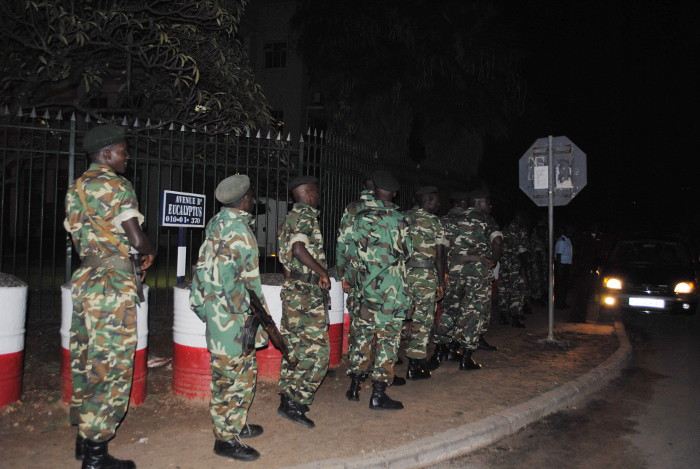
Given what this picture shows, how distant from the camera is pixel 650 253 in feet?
38.2

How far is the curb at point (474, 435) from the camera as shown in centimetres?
386

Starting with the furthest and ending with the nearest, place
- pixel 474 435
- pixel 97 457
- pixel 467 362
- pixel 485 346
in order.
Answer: pixel 485 346 → pixel 467 362 → pixel 474 435 → pixel 97 457

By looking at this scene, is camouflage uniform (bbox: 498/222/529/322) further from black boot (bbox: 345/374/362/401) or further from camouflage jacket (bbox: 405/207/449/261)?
black boot (bbox: 345/374/362/401)

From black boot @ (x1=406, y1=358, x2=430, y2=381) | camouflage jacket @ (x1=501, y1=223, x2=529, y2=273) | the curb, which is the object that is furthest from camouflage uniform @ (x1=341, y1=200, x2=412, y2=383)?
camouflage jacket @ (x1=501, y1=223, x2=529, y2=273)

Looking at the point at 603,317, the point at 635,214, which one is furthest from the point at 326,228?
the point at 635,214

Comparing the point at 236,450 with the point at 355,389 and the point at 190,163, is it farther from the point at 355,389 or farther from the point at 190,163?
the point at 190,163

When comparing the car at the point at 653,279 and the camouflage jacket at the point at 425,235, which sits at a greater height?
the camouflage jacket at the point at 425,235

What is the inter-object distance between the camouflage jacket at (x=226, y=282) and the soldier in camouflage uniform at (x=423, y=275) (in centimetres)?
261

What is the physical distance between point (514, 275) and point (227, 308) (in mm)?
6994

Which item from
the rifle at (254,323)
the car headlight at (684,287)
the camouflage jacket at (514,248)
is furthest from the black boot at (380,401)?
the car headlight at (684,287)

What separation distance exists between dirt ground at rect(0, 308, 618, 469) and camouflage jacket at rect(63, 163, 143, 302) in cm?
120

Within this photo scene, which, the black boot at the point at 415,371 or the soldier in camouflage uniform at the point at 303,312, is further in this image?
the black boot at the point at 415,371

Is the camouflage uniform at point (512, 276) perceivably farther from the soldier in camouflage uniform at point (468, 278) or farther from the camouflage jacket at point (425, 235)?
the camouflage jacket at point (425, 235)

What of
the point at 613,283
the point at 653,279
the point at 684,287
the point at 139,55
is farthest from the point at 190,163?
the point at 684,287
